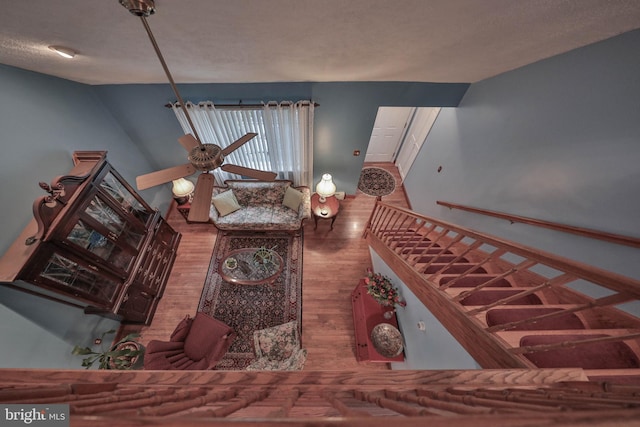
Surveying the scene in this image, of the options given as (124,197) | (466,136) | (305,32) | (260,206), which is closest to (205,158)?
(305,32)

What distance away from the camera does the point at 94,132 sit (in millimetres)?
2953

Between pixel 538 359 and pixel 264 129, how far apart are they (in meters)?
3.71

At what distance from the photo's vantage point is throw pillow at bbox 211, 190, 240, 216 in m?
3.87

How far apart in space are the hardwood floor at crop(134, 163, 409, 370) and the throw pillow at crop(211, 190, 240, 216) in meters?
0.47

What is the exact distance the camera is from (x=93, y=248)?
2.31 metres

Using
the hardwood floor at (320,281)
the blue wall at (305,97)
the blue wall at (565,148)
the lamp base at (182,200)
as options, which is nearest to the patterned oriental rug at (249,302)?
the hardwood floor at (320,281)

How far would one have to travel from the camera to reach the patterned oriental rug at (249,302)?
2901 millimetres

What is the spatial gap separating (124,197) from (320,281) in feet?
9.27

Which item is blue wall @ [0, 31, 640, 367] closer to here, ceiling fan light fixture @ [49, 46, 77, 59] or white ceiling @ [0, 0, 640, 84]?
white ceiling @ [0, 0, 640, 84]

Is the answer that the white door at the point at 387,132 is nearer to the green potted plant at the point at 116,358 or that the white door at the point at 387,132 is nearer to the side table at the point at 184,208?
the side table at the point at 184,208

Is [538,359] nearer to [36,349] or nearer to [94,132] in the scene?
[36,349]

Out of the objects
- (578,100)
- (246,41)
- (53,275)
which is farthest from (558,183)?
(53,275)

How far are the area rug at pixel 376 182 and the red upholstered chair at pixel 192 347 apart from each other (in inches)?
143

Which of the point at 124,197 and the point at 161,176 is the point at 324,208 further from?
the point at 124,197
